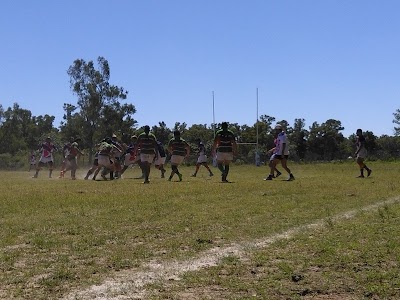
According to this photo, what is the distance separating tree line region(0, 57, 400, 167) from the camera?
3012 inches

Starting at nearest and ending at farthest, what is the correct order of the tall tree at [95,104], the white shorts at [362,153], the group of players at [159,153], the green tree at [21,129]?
1. the group of players at [159,153]
2. the white shorts at [362,153]
3. the tall tree at [95,104]
4. the green tree at [21,129]

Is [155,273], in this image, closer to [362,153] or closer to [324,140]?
[362,153]

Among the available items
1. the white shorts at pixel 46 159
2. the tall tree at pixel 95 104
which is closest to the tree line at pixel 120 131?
the tall tree at pixel 95 104

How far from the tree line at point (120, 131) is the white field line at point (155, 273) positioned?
2254 inches

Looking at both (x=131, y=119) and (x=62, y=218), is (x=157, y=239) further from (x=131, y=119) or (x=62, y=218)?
(x=131, y=119)

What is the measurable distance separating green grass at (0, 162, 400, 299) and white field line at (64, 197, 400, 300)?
4.8 inches

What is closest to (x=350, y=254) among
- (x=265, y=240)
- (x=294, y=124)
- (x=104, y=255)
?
(x=265, y=240)

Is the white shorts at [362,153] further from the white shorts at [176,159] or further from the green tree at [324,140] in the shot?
the green tree at [324,140]

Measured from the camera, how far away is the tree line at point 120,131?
3012 inches

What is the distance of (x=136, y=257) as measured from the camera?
634cm

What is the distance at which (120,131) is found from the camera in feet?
251

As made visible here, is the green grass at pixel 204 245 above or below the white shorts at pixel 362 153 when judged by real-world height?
below

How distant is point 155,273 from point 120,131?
71594 mm

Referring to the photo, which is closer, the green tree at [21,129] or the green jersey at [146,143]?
the green jersey at [146,143]
